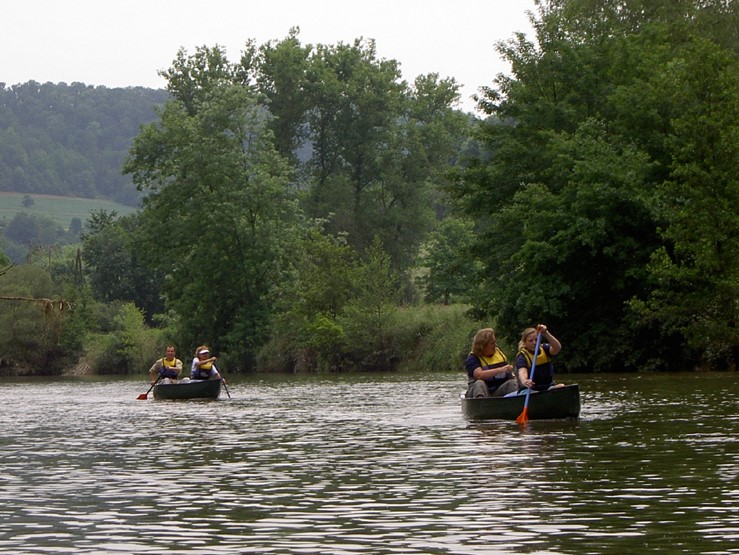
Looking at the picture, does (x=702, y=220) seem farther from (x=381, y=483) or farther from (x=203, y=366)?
(x=381, y=483)

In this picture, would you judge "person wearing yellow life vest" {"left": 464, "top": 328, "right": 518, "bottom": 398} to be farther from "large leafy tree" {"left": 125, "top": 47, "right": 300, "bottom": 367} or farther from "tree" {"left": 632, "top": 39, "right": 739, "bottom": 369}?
"large leafy tree" {"left": 125, "top": 47, "right": 300, "bottom": 367}

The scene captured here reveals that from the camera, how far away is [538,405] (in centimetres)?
2203

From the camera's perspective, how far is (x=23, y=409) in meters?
34.0

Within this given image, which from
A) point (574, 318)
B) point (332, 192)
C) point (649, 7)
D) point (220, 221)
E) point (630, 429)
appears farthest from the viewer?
point (332, 192)

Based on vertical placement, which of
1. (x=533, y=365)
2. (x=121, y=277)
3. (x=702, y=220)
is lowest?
(x=533, y=365)

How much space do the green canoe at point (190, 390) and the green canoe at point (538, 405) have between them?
15.2 metres

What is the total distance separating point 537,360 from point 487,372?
99cm

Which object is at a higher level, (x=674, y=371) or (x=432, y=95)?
(x=432, y=95)

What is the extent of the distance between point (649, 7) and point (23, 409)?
30.6 metres

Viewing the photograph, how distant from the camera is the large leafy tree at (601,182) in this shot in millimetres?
40969

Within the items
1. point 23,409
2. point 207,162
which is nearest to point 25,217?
point 207,162

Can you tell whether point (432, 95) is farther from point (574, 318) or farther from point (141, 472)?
point (141, 472)

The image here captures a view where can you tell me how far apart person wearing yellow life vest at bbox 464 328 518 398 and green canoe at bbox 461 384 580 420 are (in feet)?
1.60

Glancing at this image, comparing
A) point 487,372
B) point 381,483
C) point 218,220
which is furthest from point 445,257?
point 381,483
